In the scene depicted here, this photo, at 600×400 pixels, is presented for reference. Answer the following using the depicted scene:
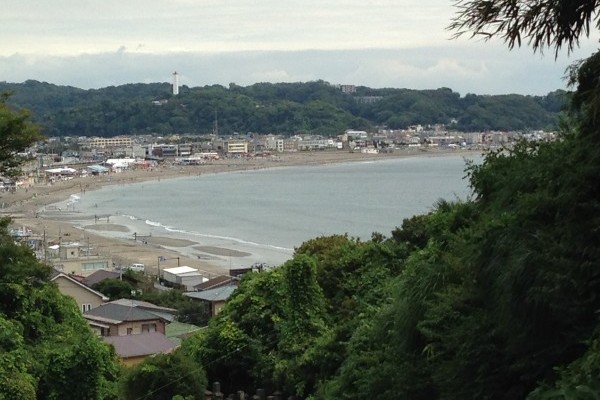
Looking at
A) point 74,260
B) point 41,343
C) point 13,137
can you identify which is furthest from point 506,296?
point 74,260

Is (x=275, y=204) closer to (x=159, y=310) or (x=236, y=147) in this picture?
(x=159, y=310)

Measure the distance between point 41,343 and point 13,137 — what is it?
8.18 ft

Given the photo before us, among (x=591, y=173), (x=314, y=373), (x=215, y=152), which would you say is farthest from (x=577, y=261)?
(x=215, y=152)

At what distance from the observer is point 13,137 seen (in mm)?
10758

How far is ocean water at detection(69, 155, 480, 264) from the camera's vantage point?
143ft

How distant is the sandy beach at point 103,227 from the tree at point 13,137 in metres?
2.56

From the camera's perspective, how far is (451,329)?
18.2 feet

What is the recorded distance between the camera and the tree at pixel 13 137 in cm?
1063

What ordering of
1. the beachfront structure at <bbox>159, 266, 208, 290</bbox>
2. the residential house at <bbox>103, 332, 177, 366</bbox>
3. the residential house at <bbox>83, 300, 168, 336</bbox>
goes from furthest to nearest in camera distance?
1. the beachfront structure at <bbox>159, 266, 208, 290</bbox>
2. the residential house at <bbox>83, 300, 168, 336</bbox>
3. the residential house at <bbox>103, 332, 177, 366</bbox>

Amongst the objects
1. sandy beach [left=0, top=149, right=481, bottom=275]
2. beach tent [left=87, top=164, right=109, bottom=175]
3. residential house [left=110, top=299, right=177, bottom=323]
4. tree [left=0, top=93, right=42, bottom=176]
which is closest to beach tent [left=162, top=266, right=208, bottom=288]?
sandy beach [left=0, top=149, right=481, bottom=275]

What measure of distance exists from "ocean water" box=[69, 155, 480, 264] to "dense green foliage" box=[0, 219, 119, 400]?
16144 mm

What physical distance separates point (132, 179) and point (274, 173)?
14333 mm

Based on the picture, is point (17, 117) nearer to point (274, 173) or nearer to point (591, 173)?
point (591, 173)

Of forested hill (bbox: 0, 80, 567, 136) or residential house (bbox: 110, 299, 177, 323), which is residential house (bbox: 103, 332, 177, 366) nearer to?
residential house (bbox: 110, 299, 177, 323)
